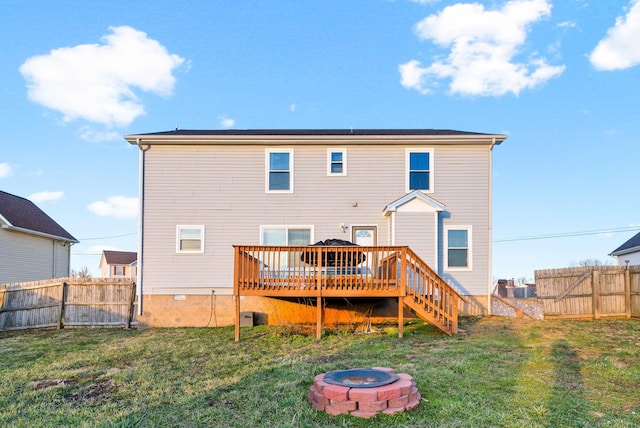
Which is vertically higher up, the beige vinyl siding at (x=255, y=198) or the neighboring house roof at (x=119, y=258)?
the beige vinyl siding at (x=255, y=198)

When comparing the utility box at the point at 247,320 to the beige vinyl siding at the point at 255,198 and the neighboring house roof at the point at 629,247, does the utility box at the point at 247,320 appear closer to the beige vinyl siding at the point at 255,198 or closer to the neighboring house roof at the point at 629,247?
the beige vinyl siding at the point at 255,198

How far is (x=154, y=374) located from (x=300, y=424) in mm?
2980

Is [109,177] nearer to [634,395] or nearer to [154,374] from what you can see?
[154,374]

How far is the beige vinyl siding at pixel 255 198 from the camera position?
36.3 ft

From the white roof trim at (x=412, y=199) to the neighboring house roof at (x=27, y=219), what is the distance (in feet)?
46.6

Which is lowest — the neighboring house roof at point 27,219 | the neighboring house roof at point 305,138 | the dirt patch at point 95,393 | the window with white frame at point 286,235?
the dirt patch at point 95,393

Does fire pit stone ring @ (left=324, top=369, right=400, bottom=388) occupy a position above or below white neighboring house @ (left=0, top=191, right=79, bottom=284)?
below

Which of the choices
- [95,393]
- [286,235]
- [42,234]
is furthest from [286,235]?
[42,234]

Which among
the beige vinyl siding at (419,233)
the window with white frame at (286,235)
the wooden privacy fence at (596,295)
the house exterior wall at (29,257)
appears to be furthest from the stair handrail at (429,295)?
the house exterior wall at (29,257)

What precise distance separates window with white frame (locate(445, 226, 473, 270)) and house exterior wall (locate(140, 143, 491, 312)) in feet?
0.63

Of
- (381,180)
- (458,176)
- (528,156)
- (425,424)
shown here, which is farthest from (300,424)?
(528,156)

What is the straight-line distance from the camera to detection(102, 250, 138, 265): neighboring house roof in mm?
37500

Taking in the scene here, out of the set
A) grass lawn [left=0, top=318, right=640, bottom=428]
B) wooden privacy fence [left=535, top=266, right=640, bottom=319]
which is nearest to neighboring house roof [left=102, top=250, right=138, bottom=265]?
grass lawn [left=0, top=318, right=640, bottom=428]

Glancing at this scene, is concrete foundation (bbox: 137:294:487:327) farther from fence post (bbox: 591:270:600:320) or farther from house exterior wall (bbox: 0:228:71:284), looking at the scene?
house exterior wall (bbox: 0:228:71:284)
